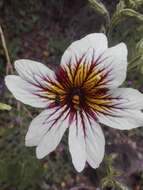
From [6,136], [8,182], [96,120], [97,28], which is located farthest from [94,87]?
[97,28]

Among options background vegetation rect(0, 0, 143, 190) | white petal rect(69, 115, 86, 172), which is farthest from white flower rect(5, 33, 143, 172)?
background vegetation rect(0, 0, 143, 190)

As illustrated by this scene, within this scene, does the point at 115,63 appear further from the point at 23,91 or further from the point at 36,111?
the point at 36,111

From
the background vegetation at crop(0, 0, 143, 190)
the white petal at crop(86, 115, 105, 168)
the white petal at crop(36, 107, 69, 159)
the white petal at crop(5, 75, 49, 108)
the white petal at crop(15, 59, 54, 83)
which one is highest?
the white petal at crop(15, 59, 54, 83)

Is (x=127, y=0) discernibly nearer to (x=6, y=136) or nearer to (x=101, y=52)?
(x=101, y=52)

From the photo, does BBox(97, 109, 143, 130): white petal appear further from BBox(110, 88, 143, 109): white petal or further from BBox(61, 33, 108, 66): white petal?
BBox(61, 33, 108, 66): white petal

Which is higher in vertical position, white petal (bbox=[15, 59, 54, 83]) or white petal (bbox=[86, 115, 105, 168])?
white petal (bbox=[15, 59, 54, 83])

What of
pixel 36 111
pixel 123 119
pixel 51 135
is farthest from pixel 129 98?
pixel 36 111

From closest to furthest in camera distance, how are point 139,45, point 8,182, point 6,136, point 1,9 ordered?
point 139,45 → point 8,182 → point 6,136 → point 1,9
